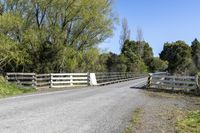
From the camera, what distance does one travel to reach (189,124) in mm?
12094

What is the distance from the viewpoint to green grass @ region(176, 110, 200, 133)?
430 inches

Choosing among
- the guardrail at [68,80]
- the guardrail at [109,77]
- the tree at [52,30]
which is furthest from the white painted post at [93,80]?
the tree at [52,30]

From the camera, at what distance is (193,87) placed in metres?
26.6

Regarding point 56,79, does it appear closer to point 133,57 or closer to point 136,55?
point 133,57

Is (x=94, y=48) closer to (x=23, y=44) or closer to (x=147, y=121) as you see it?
(x=23, y=44)

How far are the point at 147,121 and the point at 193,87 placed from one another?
49.0ft

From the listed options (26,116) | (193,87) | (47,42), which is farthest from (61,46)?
(26,116)

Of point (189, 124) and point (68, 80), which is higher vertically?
point (68, 80)

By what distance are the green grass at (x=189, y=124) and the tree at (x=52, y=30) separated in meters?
21.3

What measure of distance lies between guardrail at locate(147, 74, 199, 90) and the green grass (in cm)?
1285

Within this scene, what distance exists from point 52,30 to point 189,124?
2409 cm

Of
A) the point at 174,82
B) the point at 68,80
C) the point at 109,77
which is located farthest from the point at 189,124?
the point at 109,77

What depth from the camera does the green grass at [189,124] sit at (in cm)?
1093

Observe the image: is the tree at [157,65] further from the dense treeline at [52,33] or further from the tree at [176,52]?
the dense treeline at [52,33]
